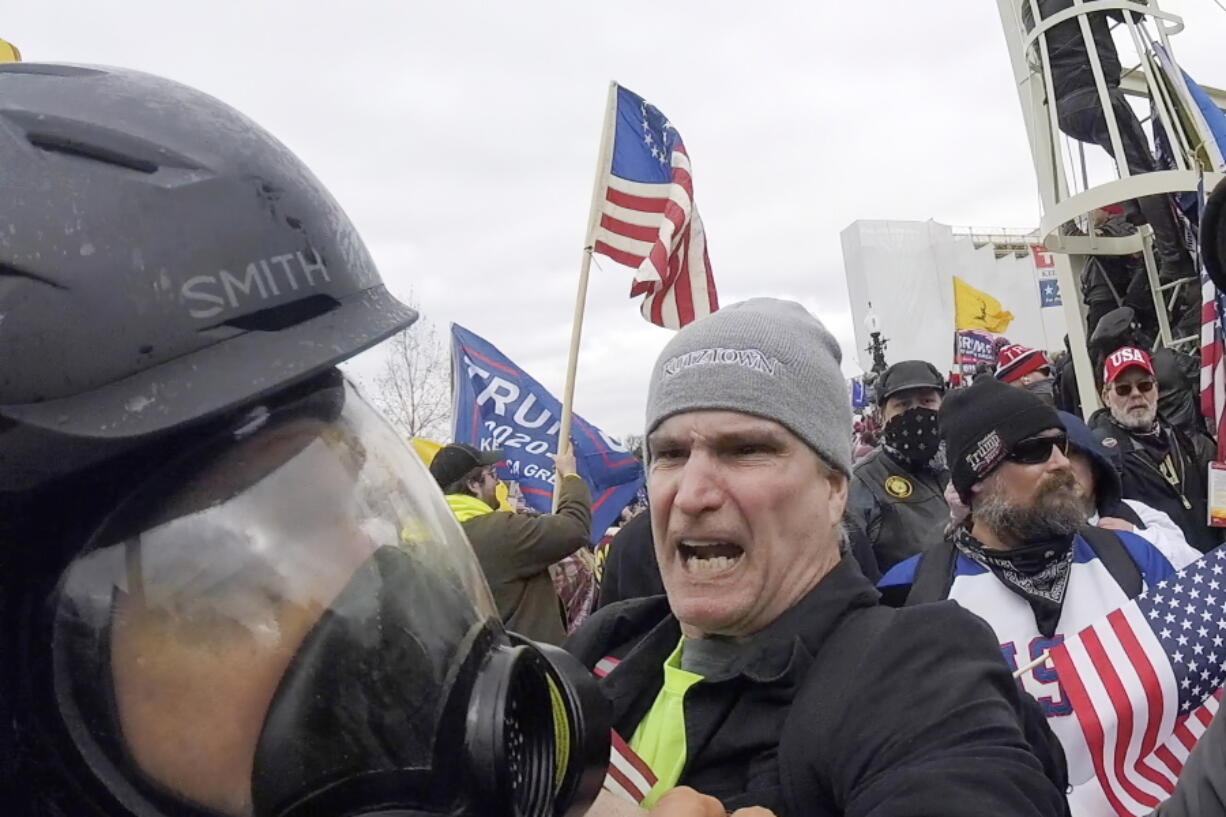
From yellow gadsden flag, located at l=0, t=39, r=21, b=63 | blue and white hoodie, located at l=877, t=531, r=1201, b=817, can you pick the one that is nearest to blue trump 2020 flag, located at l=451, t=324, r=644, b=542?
blue and white hoodie, located at l=877, t=531, r=1201, b=817

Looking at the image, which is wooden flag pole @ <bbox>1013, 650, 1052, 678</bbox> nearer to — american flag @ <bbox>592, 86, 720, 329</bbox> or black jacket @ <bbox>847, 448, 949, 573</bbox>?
black jacket @ <bbox>847, 448, 949, 573</bbox>

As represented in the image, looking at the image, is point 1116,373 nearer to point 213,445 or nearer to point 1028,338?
point 213,445

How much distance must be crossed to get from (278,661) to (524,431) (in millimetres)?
6581

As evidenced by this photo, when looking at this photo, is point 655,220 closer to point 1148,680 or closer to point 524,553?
point 524,553

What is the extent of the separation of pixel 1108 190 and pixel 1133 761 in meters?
7.23

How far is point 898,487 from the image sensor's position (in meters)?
4.23

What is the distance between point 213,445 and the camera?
852mm

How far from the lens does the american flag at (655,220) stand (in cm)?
563

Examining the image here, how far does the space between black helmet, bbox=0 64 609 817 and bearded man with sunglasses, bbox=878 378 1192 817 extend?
2.09 meters

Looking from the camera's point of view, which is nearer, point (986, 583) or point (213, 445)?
point (213, 445)

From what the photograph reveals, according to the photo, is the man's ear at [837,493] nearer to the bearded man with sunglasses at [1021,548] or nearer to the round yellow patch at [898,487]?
the bearded man with sunglasses at [1021,548]

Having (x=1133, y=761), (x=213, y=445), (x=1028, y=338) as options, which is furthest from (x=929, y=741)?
(x=1028, y=338)

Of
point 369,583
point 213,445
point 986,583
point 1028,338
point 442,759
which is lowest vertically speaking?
point 1028,338

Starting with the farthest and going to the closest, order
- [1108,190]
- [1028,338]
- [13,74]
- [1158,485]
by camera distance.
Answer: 1. [1028,338]
2. [1108,190]
3. [1158,485]
4. [13,74]
